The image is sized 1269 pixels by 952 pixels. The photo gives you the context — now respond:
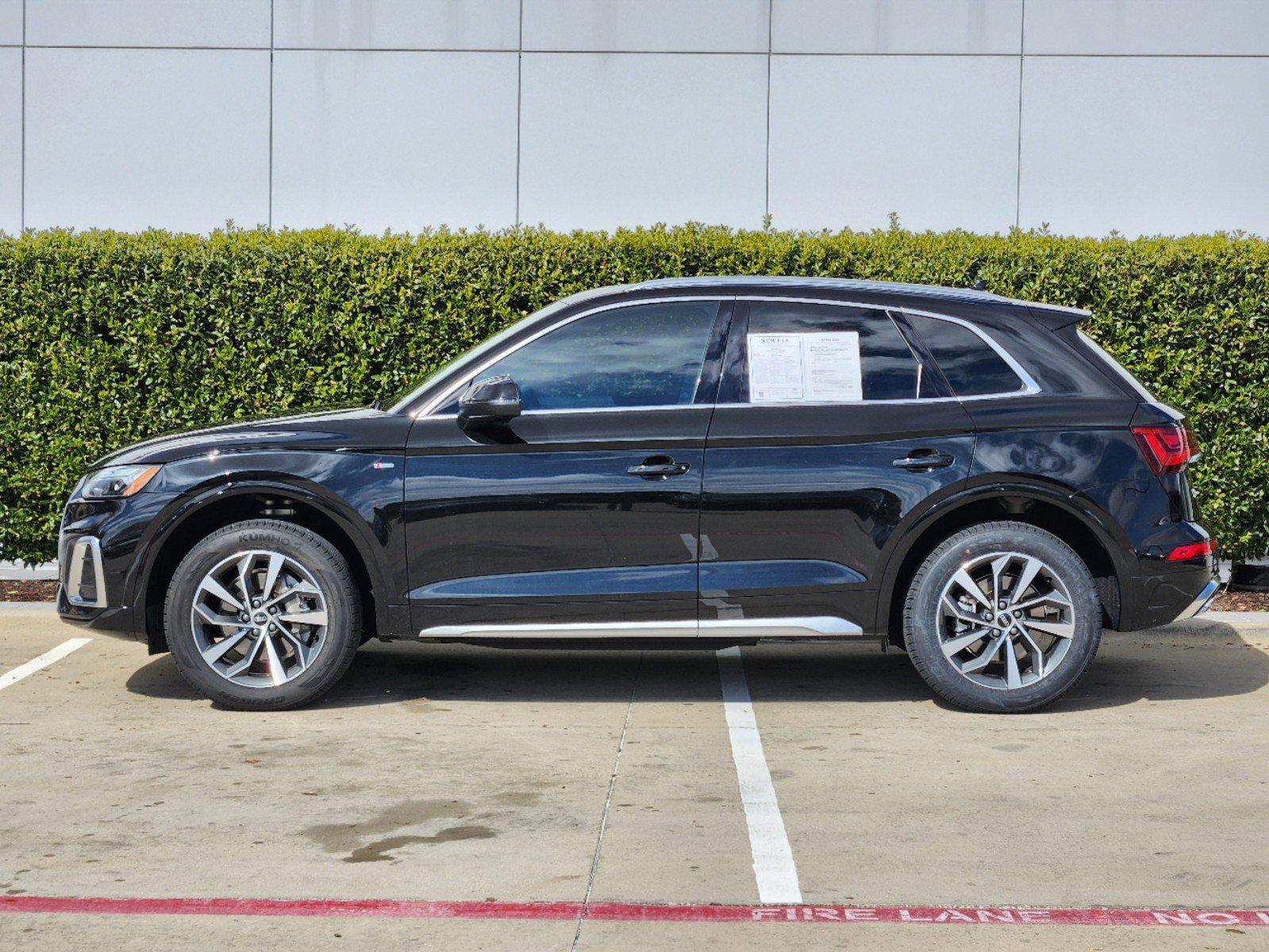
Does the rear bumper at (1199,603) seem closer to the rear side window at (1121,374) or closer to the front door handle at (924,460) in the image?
the rear side window at (1121,374)

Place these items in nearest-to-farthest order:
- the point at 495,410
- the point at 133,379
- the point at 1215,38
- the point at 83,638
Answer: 1. the point at 495,410
2. the point at 83,638
3. the point at 133,379
4. the point at 1215,38

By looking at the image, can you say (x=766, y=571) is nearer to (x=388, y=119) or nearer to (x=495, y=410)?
(x=495, y=410)

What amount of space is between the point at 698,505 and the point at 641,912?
238 cm

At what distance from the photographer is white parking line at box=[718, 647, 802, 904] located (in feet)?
14.1

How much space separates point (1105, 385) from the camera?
6.39m

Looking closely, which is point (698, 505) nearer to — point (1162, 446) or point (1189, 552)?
point (1162, 446)

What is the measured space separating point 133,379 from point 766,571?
471 centimetres

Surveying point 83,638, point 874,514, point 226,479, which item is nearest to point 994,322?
point 874,514

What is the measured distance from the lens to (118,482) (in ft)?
21.2

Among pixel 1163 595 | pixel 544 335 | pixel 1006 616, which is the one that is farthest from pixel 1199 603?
pixel 544 335

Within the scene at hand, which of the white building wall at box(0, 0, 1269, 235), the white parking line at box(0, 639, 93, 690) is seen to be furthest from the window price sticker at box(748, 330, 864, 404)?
the white building wall at box(0, 0, 1269, 235)

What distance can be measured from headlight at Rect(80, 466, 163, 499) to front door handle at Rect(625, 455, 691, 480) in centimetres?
205

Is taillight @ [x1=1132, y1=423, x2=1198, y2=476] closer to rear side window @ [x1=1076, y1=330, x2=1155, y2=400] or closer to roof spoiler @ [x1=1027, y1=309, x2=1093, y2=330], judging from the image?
rear side window @ [x1=1076, y1=330, x2=1155, y2=400]

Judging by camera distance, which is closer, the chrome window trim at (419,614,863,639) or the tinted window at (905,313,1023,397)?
the chrome window trim at (419,614,863,639)
